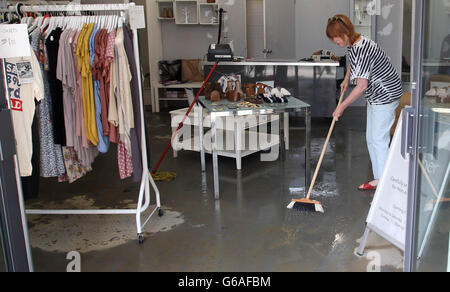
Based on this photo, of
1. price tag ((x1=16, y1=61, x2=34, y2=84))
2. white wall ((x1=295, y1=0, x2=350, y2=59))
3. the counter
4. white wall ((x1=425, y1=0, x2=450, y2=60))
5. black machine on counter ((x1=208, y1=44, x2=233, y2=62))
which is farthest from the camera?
white wall ((x1=295, y1=0, x2=350, y2=59))

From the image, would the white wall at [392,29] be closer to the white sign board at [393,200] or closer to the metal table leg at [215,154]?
the metal table leg at [215,154]

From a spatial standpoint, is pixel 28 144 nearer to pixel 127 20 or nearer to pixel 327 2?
pixel 127 20

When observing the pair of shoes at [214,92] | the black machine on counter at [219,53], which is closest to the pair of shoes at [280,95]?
the pair of shoes at [214,92]

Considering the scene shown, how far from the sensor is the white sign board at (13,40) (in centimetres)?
205

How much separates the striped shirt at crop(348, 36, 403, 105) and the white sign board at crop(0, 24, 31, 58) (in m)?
2.65

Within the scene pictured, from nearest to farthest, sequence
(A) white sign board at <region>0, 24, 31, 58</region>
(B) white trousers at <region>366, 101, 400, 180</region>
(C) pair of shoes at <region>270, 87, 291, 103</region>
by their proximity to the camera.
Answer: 1. (A) white sign board at <region>0, 24, 31, 58</region>
2. (B) white trousers at <region>366, 101, 400, 180</region>
3. (C) pair of shoes at <region>270, 87, 291, 103</region>

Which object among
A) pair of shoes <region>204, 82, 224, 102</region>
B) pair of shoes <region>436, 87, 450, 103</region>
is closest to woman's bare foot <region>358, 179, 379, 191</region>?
pair of shoes <region>204, 82, 224, 102</region>

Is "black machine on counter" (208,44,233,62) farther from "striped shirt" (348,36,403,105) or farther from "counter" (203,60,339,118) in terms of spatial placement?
"striped shirt" (348,36,403,105)

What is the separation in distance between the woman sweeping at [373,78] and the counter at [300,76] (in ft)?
11.0

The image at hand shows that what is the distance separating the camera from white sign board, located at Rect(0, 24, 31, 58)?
205cm

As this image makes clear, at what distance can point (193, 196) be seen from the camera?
4.39m
